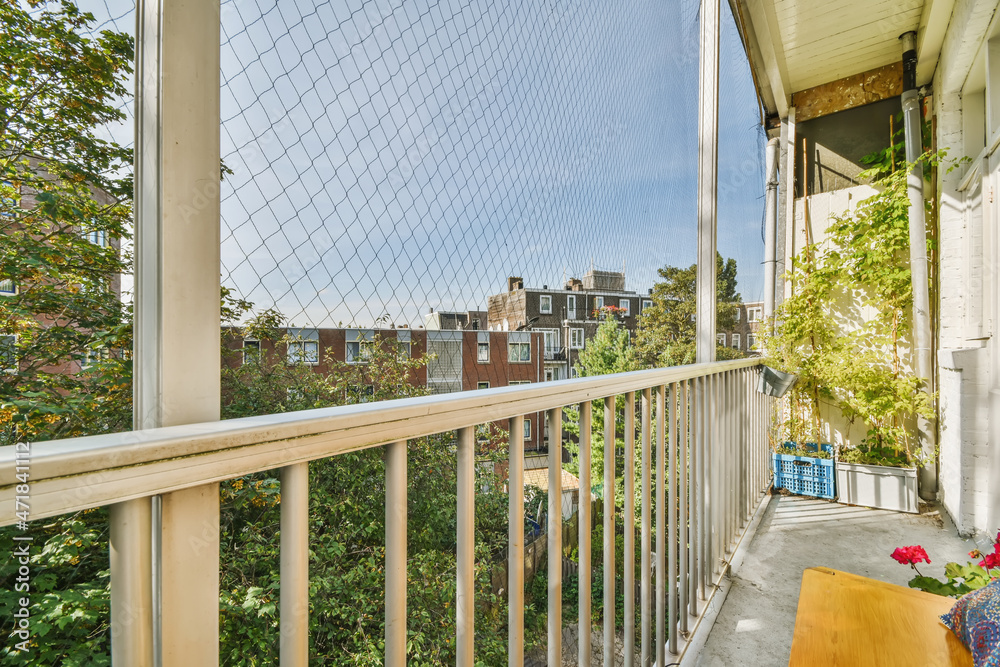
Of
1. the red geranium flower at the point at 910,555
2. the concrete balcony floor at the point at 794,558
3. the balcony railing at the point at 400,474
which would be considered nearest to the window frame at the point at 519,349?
the balcony railing at the point at 400,474

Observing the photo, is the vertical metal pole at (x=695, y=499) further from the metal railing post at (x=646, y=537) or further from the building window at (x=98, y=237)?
the building window at (x=98, y=237)

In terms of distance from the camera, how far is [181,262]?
43 cm

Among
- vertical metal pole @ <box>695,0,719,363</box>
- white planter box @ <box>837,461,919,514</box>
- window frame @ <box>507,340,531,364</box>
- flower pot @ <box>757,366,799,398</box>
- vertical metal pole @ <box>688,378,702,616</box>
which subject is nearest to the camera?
window frame @ <box>507,340,531,364</box>

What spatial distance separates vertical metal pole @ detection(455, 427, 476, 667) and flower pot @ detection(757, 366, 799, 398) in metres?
2.67

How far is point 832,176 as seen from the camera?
3746 millimetres

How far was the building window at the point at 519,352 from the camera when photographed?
91 centimetres

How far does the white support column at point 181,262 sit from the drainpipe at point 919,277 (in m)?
4.09

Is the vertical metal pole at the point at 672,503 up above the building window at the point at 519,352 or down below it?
below

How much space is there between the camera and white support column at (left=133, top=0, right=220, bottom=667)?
404 mm

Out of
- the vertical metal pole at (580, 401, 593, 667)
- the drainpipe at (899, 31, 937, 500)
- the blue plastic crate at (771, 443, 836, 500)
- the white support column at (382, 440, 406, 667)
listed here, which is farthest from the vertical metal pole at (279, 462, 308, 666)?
the drainpipe at (899, 31, 937, 500)

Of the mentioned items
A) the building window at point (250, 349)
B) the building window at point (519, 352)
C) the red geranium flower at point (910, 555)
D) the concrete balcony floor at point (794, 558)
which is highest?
the building window at point (250, 349)

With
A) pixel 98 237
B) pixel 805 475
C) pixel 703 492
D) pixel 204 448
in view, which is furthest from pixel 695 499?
pixel 805 475

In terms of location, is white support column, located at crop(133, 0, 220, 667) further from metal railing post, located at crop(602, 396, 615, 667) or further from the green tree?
the green tree

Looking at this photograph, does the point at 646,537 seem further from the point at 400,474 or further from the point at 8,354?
the point at 8,354
